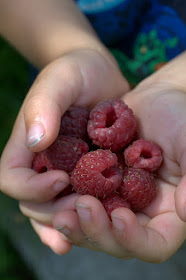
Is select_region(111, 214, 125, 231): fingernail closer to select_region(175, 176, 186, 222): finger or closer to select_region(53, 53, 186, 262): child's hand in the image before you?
select_region(53, 53, 186, 262): child's hand

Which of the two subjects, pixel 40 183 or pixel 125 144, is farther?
pixel 125 144

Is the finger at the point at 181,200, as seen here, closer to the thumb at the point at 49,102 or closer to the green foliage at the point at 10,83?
the thumb at the point at 49,102

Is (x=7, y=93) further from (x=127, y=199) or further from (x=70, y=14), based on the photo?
(x=127, y=199)

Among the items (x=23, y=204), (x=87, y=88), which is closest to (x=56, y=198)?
(x=23, y=204)

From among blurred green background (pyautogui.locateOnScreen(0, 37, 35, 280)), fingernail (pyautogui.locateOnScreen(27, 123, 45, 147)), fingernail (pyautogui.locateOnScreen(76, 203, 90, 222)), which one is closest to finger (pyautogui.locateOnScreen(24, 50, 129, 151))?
fingernail (pyautogui.locateOnScreen(27, 123, 45, 147))

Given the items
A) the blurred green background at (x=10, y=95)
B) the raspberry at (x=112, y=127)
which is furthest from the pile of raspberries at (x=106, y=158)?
Result: the blurred green background at (x=10, y=95)

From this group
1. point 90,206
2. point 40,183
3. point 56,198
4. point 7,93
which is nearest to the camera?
point 90,206
